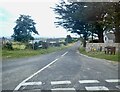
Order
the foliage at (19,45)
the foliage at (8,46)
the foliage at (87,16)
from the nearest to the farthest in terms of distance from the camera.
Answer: the foliage at (87,16) → the foliage at (8,46) → the foliage at (19,45)

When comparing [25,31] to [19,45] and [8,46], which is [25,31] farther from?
[8,46]

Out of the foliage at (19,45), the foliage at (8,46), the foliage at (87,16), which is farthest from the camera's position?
the foliage at (19,45)

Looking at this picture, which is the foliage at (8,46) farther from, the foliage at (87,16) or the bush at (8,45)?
the foliage at (87,16)

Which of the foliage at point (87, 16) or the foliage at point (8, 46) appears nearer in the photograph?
the foliage at point (87, 16)

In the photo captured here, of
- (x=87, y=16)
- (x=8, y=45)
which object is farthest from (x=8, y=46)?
(x=87, y=16)

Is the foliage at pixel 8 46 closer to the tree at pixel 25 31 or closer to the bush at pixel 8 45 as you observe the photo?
the bush at pixel 8 45

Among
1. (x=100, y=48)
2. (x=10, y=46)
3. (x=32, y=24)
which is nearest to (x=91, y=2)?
(x=100, y=48)

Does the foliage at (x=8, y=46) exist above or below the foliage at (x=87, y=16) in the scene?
below

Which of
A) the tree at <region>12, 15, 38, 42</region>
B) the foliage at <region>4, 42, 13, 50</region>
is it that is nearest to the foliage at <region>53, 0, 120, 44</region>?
the tree at <region>12, 15, 38, 42</region>

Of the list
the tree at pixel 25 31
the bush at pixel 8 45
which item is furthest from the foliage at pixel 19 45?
the bush at pixel 8 45

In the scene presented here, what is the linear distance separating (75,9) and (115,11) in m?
22.7

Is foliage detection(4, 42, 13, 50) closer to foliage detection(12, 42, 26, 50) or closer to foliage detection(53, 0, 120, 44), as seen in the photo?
foliage detection(12, 42, 26, 50)

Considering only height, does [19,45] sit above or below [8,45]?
below

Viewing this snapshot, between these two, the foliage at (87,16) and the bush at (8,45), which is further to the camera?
the bush at (8,45)
